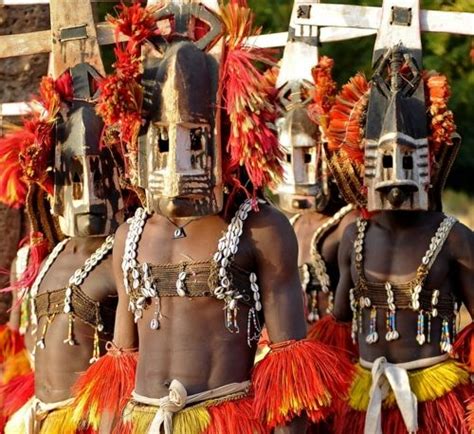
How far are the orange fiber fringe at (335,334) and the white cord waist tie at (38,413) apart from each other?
4.54ft

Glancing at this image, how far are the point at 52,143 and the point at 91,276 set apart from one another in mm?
709

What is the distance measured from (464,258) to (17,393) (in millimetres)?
2351

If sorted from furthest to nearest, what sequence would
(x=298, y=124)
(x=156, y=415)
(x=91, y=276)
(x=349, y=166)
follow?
(x=298, y=124) < (x=349, y=166) < (x=91, y=276) < (x=156, y=415)

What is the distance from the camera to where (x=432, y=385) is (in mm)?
6508

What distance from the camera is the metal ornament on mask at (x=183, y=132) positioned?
211 inches

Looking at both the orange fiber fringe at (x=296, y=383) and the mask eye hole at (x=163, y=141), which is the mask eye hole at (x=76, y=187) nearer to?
the mask eye hole at (x=163, y=141)

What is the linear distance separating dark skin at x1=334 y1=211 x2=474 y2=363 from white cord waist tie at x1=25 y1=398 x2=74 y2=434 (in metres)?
1.46

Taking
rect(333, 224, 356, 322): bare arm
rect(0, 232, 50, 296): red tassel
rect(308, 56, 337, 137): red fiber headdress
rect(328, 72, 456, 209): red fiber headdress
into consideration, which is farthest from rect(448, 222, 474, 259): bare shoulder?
rect(0, 232, 50, 296): red tassel

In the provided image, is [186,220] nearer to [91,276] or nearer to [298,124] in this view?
[91,276]

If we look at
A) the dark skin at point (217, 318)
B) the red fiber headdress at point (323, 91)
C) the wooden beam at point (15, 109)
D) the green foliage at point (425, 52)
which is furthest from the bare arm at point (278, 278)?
the green foliage at point (425, 52)

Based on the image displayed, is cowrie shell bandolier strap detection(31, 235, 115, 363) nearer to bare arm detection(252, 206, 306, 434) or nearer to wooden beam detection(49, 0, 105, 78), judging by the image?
wooden beam detection(49, 0, 105, 78)

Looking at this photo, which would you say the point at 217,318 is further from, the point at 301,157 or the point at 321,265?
the point at 301,157

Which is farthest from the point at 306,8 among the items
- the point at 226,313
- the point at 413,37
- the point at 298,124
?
the point at 226,313

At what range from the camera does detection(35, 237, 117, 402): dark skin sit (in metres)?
6.43
